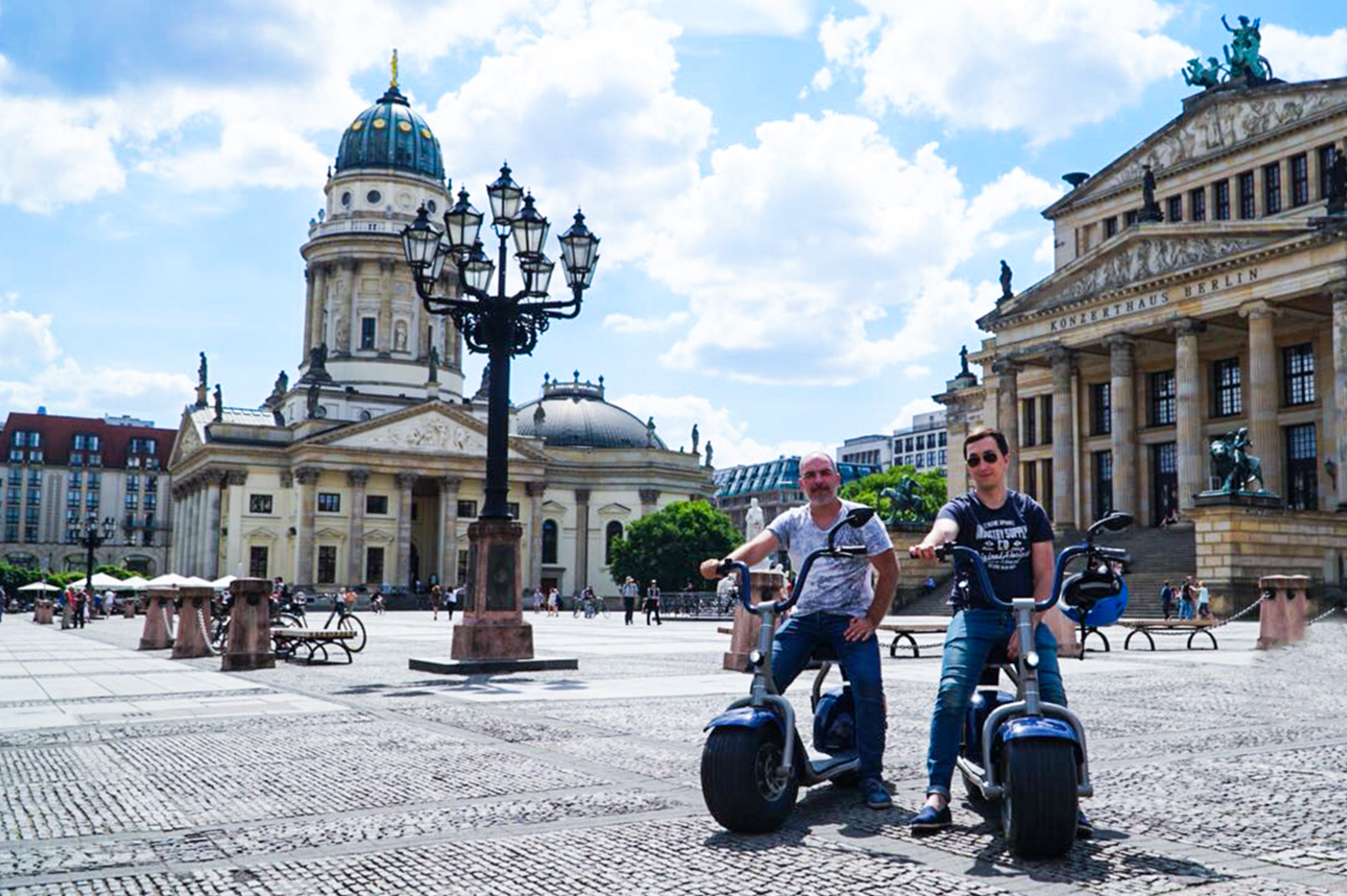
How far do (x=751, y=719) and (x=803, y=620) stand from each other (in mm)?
945

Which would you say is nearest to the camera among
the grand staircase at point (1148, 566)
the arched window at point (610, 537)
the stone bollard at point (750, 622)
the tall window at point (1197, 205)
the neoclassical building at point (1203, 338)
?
the stone bollard at point (750, 622)

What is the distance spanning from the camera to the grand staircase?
38875 mm

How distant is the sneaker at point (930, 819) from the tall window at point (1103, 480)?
50.9m

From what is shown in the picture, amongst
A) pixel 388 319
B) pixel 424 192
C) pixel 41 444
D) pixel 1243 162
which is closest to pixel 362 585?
pixel 388 319

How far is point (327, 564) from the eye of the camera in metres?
A: 84.9

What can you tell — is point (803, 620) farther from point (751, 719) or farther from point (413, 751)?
point (413, 751)

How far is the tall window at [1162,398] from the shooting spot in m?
52.0

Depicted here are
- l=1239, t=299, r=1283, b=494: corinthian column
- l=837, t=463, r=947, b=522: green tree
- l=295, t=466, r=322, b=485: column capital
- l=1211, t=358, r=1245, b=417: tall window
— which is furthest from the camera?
l=837, t=463, r=947, b=522: green tree

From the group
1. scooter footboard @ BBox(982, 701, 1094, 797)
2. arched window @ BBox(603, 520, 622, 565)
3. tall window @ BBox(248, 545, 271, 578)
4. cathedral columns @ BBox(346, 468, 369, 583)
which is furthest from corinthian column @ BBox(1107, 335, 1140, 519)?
tall window @ BBox(248, 545, 271, 578)

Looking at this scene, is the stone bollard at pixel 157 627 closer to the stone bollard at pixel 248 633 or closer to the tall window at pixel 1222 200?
the stone bollard at pixel 248 633

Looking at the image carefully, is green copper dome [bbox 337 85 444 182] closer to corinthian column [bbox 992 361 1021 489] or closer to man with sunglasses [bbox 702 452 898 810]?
corinthian column [bbox 992 361 1021 489]

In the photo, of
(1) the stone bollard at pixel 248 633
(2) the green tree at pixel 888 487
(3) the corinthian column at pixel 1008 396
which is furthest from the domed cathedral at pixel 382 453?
(1) the stone bollard at pixel 248 633

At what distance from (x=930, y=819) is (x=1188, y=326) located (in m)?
44.6

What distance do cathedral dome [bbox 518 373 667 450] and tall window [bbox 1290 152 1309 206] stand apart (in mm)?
58793
